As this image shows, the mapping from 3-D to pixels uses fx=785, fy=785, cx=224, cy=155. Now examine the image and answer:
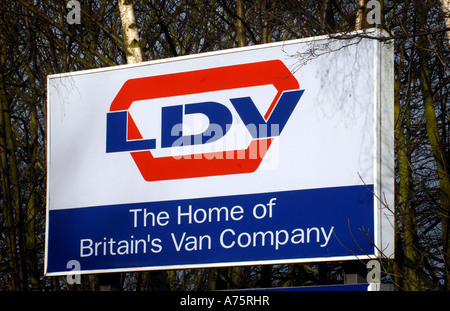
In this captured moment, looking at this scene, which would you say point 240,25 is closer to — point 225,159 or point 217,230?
point 225,159

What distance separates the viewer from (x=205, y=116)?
6988 millimetres

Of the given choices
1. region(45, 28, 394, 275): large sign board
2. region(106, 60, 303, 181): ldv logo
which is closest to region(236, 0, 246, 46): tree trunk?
region(45, 28, 394, 275): large sign board

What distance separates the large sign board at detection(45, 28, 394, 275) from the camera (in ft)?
20.6

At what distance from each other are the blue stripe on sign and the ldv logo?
12.5 inches

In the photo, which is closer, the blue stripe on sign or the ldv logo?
the blue stripe on sign

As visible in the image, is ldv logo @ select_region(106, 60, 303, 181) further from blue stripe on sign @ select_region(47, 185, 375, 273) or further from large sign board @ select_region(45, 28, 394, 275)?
blue stripe on sign @ select_region(47, 185, 375, 273)

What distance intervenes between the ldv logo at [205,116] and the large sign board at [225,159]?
0.04 ft

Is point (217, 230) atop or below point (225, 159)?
below

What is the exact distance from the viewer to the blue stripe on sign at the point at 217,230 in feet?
20.3

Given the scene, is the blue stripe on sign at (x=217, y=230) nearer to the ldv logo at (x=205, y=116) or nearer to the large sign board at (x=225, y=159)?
the large sign board at (x=225, y=159)

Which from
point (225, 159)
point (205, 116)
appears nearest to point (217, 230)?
point (225, 159)

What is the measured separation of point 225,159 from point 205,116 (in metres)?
0.46

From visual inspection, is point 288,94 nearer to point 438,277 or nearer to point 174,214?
point 174,214
